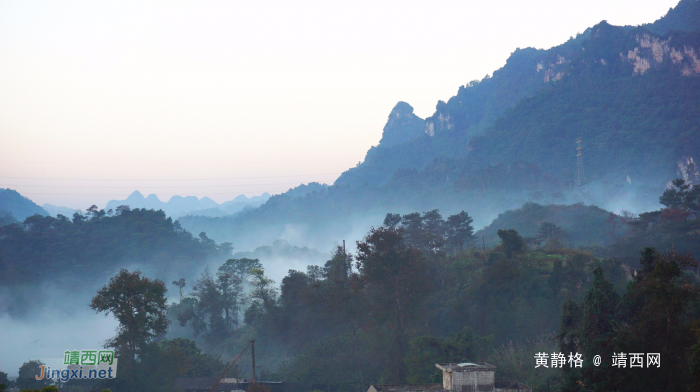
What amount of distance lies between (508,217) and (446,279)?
96.2ft

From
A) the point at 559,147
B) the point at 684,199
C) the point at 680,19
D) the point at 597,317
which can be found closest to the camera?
the point at 597,317

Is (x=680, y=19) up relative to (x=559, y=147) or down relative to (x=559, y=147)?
up

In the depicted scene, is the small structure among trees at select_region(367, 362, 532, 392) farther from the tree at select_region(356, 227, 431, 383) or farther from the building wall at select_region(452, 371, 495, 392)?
the tree at select_region(356, 227, 431, 383)

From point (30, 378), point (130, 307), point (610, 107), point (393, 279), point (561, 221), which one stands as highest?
point (610, 107)

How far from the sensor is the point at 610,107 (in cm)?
10850

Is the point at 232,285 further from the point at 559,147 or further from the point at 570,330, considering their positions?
the point at 559,147

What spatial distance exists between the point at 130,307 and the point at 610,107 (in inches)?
4363

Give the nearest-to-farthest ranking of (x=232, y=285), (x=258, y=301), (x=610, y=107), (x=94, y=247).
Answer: (x=258, y=301) → (x=232, y=285) → (x=94, y=247) → (x=610, y=107)

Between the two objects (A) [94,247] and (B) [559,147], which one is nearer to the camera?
(A) [94,247]

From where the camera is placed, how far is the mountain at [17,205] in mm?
122025

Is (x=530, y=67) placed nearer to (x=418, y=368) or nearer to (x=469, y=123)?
(x=469, y=123)

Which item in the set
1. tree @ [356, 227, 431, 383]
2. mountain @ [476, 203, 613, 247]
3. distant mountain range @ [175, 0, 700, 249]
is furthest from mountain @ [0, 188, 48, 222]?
tree @ [356, 227, 431, 383]

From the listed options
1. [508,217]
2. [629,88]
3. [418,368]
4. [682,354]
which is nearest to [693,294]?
[682,354]

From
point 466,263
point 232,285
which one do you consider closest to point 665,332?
point 466,263
